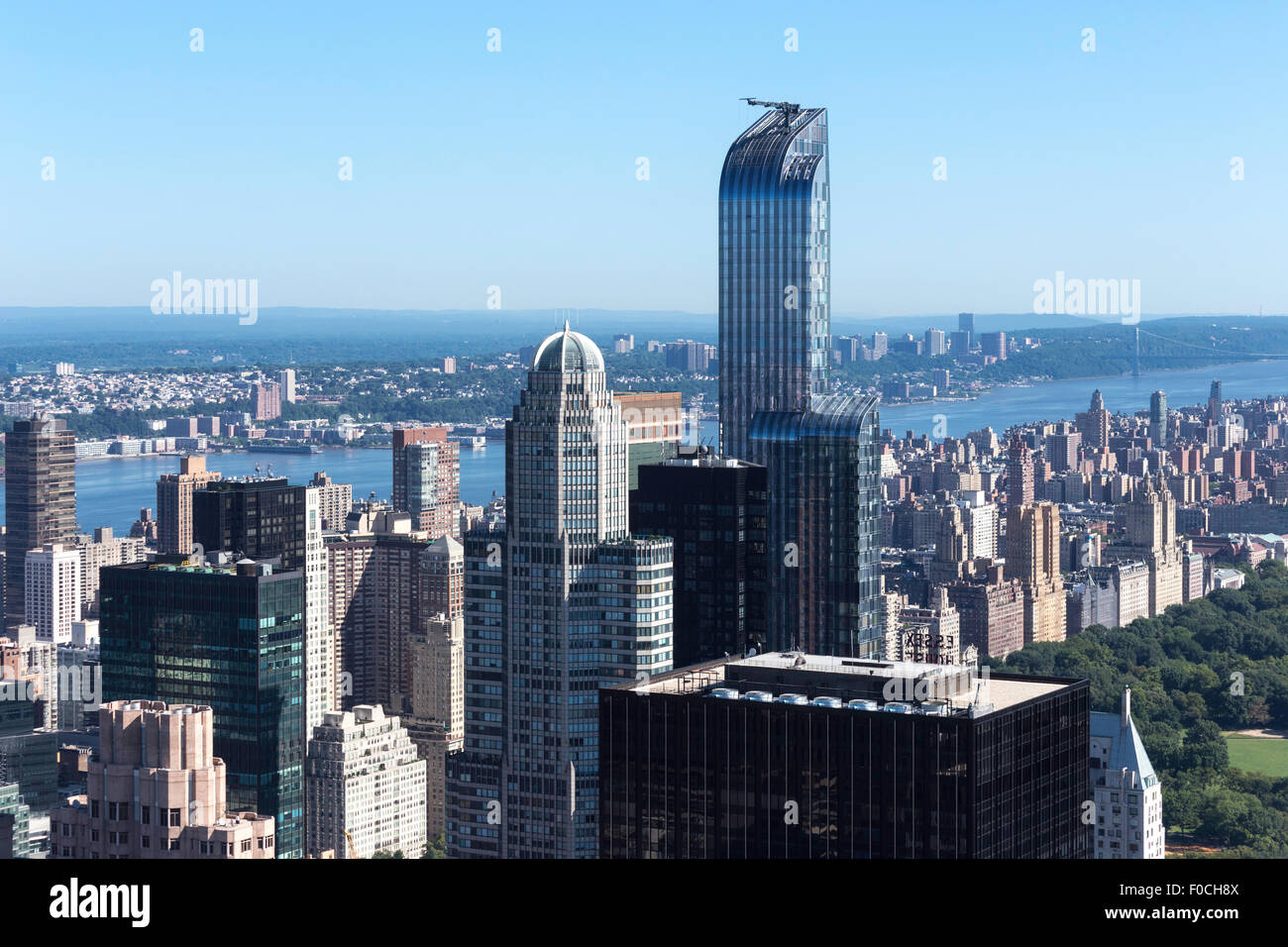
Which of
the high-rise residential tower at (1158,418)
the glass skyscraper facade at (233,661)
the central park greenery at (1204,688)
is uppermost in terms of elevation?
the high-rise residential tower at (1158,418)

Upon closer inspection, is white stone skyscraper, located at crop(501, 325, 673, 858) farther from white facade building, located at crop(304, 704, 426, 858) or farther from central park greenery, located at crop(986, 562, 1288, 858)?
central park greenery, located at crop(986, 562, 1288, 858)

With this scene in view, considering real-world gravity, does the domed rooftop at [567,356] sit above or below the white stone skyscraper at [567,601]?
above

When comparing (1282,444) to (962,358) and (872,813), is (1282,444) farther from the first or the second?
(872,813)

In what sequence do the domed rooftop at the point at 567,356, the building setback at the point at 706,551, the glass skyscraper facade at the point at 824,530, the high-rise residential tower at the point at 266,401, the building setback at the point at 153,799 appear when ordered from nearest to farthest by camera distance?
the building setback at the point at 153,799
the domed rooftop at the point at 567,356
the building setback at the point at 706,551
the glass skyscraper facade at the point at 824,530
the high-rise residential tower at the point at 266,401

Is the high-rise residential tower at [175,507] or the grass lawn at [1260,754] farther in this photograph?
the high-rise residential tower at [175,507]

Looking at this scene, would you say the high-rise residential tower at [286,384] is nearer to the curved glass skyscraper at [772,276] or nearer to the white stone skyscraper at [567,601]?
the curved glass skyscraper at [772,276]

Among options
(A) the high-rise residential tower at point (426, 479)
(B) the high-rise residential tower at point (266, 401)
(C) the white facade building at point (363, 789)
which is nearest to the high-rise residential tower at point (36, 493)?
(A) the high-rise residential tower at point (426, 479)
